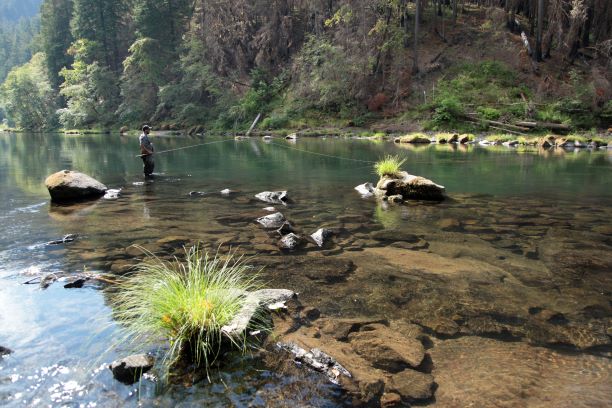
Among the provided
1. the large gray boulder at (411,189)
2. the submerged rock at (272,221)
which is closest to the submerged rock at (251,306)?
the submerged rock at (272,221)

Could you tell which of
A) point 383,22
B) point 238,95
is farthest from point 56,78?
point 383,22

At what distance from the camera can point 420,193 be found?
38.5 ft

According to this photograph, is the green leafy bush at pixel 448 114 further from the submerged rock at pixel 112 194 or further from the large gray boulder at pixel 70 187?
the large gray boulder at pixel 70 187

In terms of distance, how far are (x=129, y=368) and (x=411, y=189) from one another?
9.27m

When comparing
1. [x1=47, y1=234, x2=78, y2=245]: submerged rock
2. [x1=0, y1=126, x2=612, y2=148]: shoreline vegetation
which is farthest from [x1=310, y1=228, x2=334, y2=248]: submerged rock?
[x1=0, y1=126, x2=612, y2=148]: shoreline vegetation

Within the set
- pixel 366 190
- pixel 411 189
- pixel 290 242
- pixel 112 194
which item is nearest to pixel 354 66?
pixel 366 190

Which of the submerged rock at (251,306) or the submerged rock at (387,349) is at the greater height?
the submerged rock at (251,306)

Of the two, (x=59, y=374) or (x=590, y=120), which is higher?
(x=590, y=120)

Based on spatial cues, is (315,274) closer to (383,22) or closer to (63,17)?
(383,22)

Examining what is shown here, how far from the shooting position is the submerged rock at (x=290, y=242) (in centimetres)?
739

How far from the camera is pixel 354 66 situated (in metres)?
36.9

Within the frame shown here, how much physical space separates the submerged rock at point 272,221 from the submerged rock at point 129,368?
4937 mm

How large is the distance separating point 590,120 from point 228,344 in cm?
3116

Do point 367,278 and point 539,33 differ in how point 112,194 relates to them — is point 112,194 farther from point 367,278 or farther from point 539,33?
point 539,33
